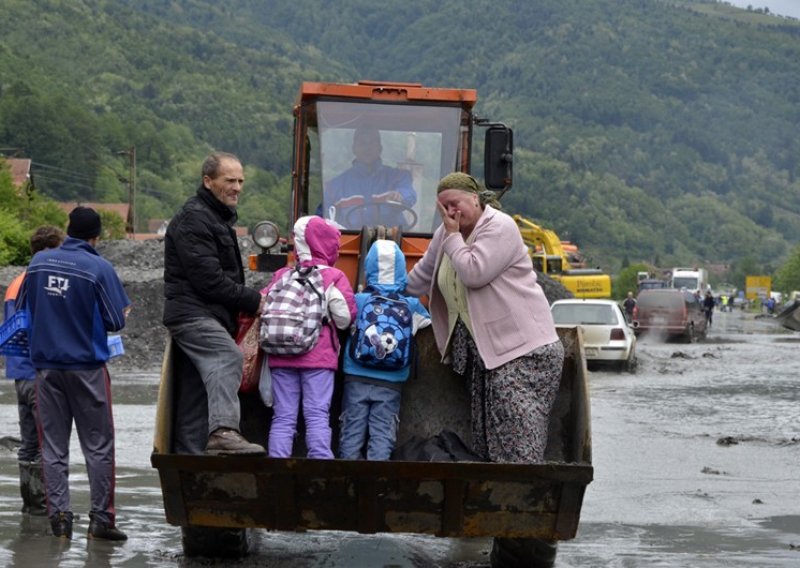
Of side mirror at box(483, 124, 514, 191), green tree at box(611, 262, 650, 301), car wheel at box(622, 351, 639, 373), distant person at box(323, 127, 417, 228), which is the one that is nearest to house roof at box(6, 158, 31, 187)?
green tree at box(611, 262, 650, 301)

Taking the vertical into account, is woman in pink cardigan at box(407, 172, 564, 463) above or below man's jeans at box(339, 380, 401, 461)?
above

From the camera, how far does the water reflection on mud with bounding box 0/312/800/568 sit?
333 inches

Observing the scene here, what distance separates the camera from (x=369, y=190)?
13.7m

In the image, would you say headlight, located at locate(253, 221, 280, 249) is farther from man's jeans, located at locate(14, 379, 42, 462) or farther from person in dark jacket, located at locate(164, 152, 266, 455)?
person in dark jacket, located at locate(164, 152, 266, 455)

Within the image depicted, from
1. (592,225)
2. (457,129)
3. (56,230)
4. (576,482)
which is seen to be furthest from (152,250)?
(592,225)

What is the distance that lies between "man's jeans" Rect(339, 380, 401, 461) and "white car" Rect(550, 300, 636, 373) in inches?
799

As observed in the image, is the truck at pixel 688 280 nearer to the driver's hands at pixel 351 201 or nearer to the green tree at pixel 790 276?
the green tree at pixel 790 276

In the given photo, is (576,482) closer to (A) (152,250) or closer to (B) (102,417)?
(B) (102,417)

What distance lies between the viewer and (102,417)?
8.67 m

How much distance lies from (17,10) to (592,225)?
7829 cm

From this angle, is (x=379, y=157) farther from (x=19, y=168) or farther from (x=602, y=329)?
(x=19, y=168)

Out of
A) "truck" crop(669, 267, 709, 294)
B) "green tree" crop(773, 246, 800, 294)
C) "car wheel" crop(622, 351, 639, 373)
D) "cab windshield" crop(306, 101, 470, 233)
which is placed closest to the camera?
"cab windshield" crop(306, 101, 470, 233)

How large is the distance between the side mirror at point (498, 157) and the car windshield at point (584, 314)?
52.1ft

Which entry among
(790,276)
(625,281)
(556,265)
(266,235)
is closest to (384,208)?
(266,235)
